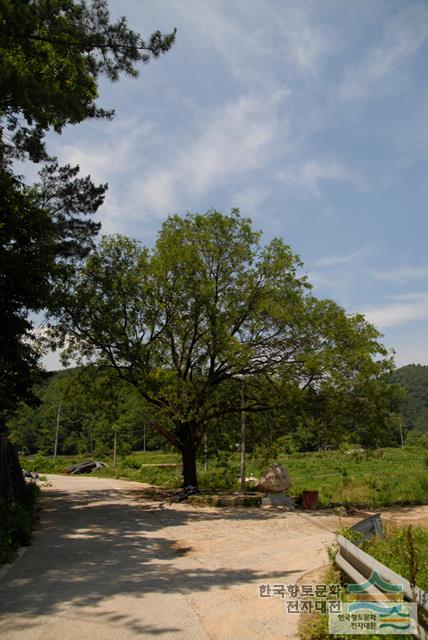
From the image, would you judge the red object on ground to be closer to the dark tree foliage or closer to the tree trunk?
the tree trunk

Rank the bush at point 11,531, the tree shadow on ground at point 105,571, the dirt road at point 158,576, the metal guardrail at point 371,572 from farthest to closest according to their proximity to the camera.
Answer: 1. the bush at point 11,531
2. the tree shadow on ground at point 105,571
3. the dirt road at point 158,576
4. the metal guardrail at point 371,572

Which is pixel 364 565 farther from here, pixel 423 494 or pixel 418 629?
pixel 423 494

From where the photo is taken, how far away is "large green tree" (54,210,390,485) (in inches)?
659

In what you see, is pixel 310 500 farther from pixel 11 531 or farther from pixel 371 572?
pixel 371 572

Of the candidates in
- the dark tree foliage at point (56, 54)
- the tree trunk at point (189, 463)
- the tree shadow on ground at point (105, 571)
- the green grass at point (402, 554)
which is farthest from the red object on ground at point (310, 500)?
the dark tree foliage at point (56, 54)

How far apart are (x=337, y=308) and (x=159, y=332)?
672cm

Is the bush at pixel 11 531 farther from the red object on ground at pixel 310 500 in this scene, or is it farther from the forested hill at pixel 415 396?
the forested hill at pixel 415 396

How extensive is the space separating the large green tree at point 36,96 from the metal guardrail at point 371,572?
8.29 metres

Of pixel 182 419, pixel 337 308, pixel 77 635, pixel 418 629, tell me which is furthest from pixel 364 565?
pixel 337 308

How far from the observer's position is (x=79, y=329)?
1808 centimetres

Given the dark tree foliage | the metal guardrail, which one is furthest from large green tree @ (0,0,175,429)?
the metal guardrail

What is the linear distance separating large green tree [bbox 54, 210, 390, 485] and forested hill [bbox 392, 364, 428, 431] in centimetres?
10688

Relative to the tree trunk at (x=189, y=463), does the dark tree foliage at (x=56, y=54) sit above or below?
above

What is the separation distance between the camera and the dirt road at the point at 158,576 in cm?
493
